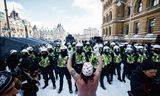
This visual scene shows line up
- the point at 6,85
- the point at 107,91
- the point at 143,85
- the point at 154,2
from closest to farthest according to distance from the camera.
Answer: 1. the point at 6,85
2. the point at 143,85
3. the point at 107,91
4. the point at 154,2

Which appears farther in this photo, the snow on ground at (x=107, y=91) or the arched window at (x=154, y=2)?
the arched window at (x=154, y=2)

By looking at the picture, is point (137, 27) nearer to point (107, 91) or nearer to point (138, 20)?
point (138, 20)

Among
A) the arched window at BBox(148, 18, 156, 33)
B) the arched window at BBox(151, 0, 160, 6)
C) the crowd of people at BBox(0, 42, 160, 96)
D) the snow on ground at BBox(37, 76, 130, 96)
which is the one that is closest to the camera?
the crowd of people at BBox(0, 42, 160, 96)

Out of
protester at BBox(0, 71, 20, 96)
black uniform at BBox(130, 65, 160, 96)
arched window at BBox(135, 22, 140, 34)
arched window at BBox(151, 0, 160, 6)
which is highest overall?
arched window at BBox(151, 0, 160, 6)

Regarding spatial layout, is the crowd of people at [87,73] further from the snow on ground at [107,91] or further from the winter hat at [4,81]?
the snow on ground at [107,91]

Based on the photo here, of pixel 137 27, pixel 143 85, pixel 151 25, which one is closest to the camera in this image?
pixel 143 85

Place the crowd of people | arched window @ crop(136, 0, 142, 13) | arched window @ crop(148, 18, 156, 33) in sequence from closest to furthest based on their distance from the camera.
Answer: the crowd of people
arched window @ crop(148, 18, 156, 33)
arched window @ crop(136, 0, 142, 13)

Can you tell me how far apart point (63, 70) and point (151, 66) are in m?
4.50

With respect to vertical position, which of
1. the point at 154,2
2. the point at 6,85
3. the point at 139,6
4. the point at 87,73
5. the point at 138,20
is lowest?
the point at 87,73

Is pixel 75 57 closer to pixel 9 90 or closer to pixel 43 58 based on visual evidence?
pixel 43 58

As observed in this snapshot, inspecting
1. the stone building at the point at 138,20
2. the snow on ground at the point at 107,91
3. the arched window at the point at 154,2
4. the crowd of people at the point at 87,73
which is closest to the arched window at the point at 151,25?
the stone building at the point at 138,20

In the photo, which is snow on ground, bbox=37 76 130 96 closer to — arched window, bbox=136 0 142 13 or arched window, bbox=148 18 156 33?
arched window, bbox=148 18 156 33

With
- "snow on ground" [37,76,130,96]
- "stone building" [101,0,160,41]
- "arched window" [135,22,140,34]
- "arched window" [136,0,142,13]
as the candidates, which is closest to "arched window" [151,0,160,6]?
"stone building" [101,0,160,41]

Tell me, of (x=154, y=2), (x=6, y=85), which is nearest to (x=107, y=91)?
(x=6, y=85)
